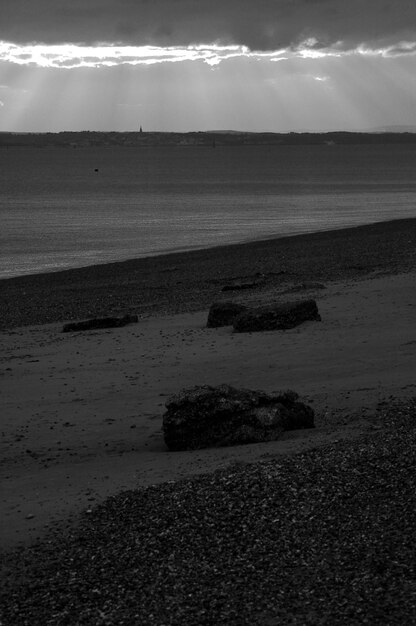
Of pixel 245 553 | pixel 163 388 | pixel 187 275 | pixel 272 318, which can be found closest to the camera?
pixel 245 553

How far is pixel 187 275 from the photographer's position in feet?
95.1

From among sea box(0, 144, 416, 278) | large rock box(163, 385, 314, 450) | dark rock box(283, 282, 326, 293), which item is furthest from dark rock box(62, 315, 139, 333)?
sea box(0, 144, 416, 278)

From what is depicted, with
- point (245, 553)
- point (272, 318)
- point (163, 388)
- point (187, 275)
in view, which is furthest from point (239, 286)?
point (245, 553)

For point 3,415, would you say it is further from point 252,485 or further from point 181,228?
point 181,228

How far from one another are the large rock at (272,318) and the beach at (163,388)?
24cm

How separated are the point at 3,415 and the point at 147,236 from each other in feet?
135

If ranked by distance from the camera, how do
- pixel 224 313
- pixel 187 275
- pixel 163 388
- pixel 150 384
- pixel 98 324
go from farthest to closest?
pixel 187 275 < pixel 98 324 < pixel 224 313 < pixel 150 384 < pixel 163 388

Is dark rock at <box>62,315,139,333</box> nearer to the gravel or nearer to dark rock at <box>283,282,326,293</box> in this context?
dark rock at <box>283,282,326,293</box>

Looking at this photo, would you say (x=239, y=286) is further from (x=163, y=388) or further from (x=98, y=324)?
(x=163, y=388)

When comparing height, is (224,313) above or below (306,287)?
below

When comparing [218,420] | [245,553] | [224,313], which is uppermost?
[224,313]

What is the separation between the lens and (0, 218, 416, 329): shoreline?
22.1 meters

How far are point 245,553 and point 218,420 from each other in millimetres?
2889

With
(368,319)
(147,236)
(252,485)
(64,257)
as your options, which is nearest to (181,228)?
(147,236)
